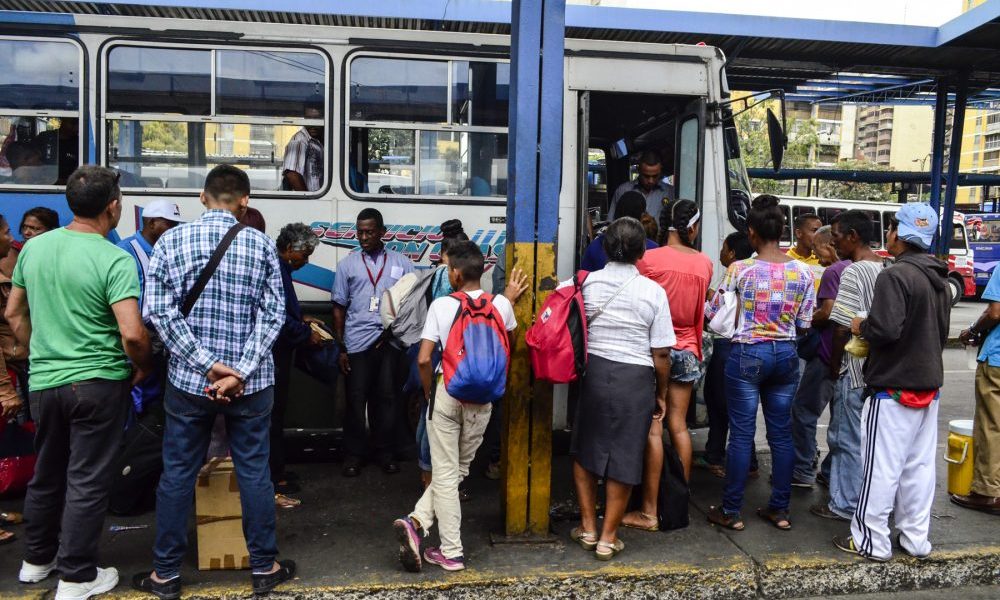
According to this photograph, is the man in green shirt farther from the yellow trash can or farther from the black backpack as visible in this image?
the yellow trash can

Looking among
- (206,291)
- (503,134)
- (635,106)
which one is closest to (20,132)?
(206,291)

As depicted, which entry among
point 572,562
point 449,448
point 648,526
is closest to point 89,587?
point 449,448

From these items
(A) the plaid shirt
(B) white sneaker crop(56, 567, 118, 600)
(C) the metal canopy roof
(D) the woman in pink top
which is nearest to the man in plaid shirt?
(A) the plaid shirt

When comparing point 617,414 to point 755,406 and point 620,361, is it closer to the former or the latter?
point 620,361

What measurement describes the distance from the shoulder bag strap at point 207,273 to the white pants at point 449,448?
4.05 ft

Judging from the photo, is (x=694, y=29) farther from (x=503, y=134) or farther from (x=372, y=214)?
(x=372, y=214)

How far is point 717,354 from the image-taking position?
219 inches

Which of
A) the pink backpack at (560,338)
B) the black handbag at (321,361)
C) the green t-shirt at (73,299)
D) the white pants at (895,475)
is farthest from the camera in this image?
the black handbag at (321,361)

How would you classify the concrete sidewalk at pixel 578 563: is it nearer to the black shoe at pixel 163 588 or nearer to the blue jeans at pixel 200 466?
the black shoe at pixel 163 588

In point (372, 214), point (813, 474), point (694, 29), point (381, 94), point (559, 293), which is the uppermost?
point (694, 29)

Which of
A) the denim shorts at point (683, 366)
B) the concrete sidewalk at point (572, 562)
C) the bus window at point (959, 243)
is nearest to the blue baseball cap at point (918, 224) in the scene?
the denim shorts at point (683, 366)

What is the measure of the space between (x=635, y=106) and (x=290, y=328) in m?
3.67

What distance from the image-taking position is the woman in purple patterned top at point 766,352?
4484 mm

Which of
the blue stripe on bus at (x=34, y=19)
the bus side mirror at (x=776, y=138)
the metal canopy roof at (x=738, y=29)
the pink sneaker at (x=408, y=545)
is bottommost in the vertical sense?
the pink sneaker at (x=408, y=545)
